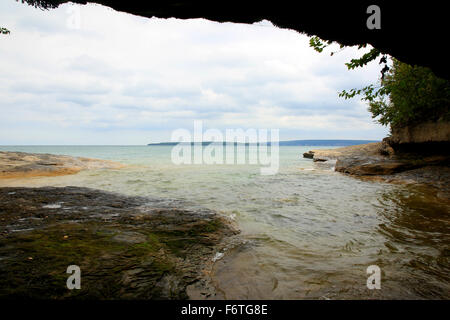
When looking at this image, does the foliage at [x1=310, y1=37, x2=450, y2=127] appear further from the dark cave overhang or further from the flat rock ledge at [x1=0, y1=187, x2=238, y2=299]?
the flat rock ledge at [x1=0, y1=187, x2=238, y2=299]

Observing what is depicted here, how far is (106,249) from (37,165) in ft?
60.8

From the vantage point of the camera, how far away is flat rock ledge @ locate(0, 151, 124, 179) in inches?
614

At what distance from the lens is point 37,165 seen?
1731cm

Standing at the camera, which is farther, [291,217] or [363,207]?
[363,207]

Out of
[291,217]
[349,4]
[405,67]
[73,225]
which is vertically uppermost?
[405,67]

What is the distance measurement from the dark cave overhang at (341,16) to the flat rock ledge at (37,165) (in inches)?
629

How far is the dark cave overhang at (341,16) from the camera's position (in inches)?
142

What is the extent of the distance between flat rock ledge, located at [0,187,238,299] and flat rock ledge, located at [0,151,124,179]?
1232cm

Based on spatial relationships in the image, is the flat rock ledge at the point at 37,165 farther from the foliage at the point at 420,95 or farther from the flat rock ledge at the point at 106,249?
the foliage at the point at 420,95

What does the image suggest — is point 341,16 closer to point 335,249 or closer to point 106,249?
point 335,249
